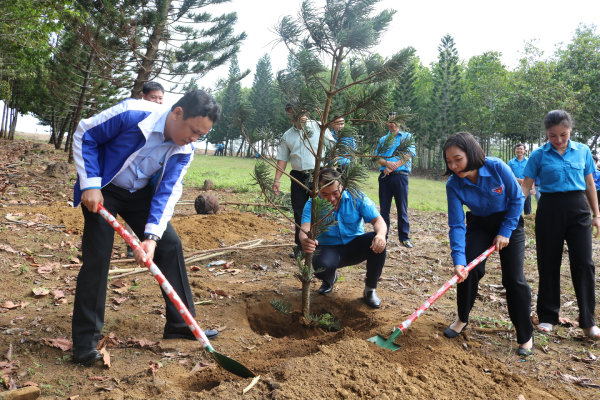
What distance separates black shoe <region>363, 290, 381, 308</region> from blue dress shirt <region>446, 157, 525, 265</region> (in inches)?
41.6

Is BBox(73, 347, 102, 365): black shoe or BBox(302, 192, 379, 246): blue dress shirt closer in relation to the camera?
BBox(73, 347, 102, 365): black shoe

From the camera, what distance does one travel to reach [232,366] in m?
2.37

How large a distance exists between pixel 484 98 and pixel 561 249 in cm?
3660

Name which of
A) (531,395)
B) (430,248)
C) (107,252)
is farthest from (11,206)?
(531,395)

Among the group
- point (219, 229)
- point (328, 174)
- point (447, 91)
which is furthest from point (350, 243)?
point (447, 91)

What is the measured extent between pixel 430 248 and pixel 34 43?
13176mm

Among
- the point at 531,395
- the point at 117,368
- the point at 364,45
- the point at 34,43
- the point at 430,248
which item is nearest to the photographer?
the point at 531,395

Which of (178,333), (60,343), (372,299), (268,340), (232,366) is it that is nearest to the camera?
(232,366)

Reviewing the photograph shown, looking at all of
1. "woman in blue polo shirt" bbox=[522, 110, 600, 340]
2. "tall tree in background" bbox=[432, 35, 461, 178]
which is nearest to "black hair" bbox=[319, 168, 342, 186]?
"woman in blue polo shirt" bbox=[522, 110, 600, 340]

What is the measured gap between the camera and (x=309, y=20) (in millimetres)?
3127

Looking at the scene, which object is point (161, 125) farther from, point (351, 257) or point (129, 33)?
point (129, 33)

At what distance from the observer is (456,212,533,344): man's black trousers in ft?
9.75

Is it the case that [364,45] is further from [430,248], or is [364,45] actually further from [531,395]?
[430,248]

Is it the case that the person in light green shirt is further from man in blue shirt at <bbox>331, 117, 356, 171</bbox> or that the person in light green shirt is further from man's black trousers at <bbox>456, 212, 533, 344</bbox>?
man's black trousers at <bbox>456, 212, 533, 344</bbox>
